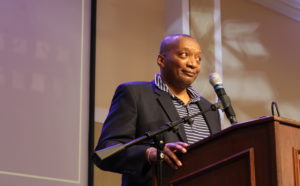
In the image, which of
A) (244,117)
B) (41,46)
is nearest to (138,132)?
(41,46)

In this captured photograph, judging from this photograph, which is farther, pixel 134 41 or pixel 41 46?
pixel 134 41

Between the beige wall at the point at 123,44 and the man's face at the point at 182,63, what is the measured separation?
6.14 ft

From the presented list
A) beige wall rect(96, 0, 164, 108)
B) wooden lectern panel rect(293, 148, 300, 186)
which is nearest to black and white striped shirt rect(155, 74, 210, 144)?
wooden lectern panel rect(293, 148, 300, 186)

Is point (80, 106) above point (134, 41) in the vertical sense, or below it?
below

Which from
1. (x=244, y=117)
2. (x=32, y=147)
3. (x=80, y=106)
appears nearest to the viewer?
(x=32, y=147)

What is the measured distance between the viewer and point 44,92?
4484 mm

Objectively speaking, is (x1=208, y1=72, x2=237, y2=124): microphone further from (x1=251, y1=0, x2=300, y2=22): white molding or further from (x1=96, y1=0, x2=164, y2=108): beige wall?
(x1=251, y1=0, x2=300, y2=22): white molding

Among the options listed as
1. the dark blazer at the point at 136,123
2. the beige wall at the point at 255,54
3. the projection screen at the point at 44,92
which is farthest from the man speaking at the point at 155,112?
the beige wall at the point at 255,54

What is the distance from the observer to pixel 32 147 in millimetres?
4297

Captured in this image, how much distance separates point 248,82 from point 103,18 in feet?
6.88

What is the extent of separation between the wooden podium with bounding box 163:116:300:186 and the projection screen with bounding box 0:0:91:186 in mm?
2192

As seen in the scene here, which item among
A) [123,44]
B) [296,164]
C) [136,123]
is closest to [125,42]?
[123,44]

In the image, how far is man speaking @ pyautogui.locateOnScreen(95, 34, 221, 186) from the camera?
2662 mm

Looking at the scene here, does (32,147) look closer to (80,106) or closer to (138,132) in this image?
(80,106)
